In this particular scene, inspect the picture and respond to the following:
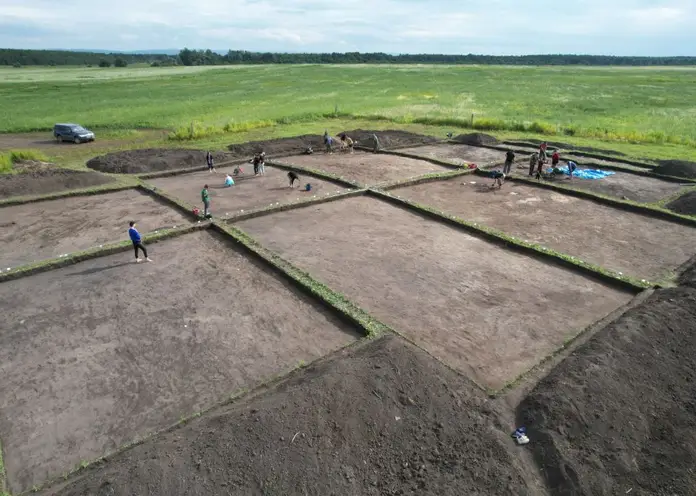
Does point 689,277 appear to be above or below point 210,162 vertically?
below

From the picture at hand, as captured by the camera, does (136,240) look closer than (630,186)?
Yes

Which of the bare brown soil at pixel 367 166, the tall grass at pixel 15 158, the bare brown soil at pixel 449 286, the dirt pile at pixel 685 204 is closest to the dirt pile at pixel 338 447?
the bare brown soil at pixel 449 286

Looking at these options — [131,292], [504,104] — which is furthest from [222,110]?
[131,292]

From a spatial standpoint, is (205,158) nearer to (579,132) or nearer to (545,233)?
(545,233)

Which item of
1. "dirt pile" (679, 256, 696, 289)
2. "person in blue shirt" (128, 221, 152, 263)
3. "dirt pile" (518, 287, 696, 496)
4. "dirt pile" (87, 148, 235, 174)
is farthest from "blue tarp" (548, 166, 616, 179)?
"person in blue shirt" (128, 221, 152, 263)

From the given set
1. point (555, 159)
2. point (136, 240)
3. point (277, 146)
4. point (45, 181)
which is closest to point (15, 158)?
point (45, 181)

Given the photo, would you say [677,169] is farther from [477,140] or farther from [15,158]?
[15,158]

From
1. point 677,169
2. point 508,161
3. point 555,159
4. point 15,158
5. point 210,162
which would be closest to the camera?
point 508,161
